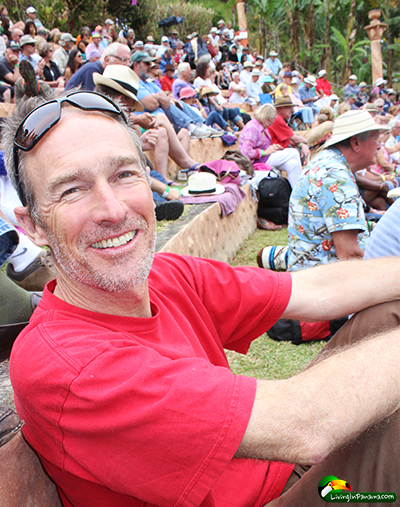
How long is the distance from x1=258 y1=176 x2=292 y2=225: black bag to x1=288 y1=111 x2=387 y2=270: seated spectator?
3.37m

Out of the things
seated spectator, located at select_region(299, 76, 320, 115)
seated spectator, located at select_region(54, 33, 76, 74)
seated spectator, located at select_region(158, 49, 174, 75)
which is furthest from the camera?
seated spectator, located at select_region(299, 76, 320, 115)

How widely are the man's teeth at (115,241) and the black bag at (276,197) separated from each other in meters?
5.90

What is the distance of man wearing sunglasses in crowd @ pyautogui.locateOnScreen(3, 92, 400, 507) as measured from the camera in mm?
→ 903

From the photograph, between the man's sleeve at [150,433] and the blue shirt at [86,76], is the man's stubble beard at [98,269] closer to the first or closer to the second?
the man's sleeve at [150,433]

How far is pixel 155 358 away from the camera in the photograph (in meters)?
1.01

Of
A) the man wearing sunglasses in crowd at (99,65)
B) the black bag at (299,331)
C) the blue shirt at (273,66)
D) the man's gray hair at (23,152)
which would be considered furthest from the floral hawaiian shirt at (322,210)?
the blue shirt at (273,66)

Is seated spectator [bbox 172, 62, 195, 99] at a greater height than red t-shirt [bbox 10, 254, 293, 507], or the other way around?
red t-shirt [bbox 10, 254, 293, 507]

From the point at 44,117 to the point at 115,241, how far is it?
1.36 ft

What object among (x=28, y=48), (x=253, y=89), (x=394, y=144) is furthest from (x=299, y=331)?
(x=253, y=89)

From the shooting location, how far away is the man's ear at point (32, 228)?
1.31m

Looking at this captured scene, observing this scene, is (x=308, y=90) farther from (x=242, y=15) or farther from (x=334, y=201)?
(x=334, y=201)

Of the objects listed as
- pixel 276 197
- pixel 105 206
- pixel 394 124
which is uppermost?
pixel 105 206

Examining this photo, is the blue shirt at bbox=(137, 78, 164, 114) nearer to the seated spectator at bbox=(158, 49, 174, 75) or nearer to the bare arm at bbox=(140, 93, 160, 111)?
the bare arm at bbox=(140, 93, 160, 111)

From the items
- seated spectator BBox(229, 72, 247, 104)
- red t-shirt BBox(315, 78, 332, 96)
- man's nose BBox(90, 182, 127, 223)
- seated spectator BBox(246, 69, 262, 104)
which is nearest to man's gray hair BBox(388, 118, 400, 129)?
seated spectator BBox(229, 72, 247, 104)
